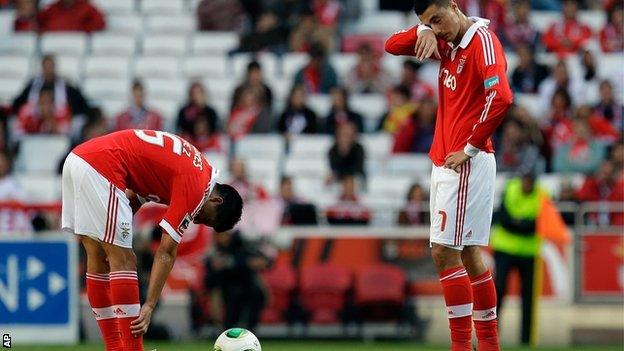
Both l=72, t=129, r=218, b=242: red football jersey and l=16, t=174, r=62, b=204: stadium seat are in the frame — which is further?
l=16, t=174, r=62, b=204: stadium seat

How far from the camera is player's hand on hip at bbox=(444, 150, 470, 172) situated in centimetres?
1020

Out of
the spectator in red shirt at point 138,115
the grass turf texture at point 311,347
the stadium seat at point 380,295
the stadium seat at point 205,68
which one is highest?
the stadium seat at point 205,68

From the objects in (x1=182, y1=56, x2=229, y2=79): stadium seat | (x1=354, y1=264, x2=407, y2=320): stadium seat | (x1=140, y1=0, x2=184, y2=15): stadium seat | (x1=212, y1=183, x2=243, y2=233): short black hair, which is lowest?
(x1=354, y1=264, x2=407, y2=320): stadium seat

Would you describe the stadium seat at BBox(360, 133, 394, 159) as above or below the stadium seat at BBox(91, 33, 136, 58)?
below

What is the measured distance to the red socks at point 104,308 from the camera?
10297 mm

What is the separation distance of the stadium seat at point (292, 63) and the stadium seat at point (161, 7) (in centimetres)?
216

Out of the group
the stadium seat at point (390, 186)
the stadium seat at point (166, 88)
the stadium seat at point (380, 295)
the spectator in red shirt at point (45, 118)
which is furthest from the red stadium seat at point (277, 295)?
the stadium seat at point (166, 88)

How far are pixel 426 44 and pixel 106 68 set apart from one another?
1189 cm

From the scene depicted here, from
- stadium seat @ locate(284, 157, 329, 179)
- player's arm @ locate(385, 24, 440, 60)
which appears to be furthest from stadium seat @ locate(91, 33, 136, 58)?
player's arm @ locate(385, 24, 440, 60)

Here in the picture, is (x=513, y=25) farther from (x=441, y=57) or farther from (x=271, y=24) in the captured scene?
(x=441, y=57)

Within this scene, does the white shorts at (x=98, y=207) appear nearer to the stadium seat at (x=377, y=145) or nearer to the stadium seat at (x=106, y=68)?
the stadium seat at (x=377, y=145)

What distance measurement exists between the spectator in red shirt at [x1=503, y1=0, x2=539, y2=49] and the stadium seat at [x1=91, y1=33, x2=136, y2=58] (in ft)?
17.8

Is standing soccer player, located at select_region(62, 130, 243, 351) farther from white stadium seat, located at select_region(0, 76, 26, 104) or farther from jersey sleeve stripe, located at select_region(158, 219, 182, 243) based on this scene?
white stadium seat, located at select_region(0, 76, 26, 104)

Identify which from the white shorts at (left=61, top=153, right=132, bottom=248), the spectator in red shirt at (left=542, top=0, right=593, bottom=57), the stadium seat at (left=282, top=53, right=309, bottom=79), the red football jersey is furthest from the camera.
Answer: the spectator in red shirt at (left=542, top=0, right=593, bottom=57)
